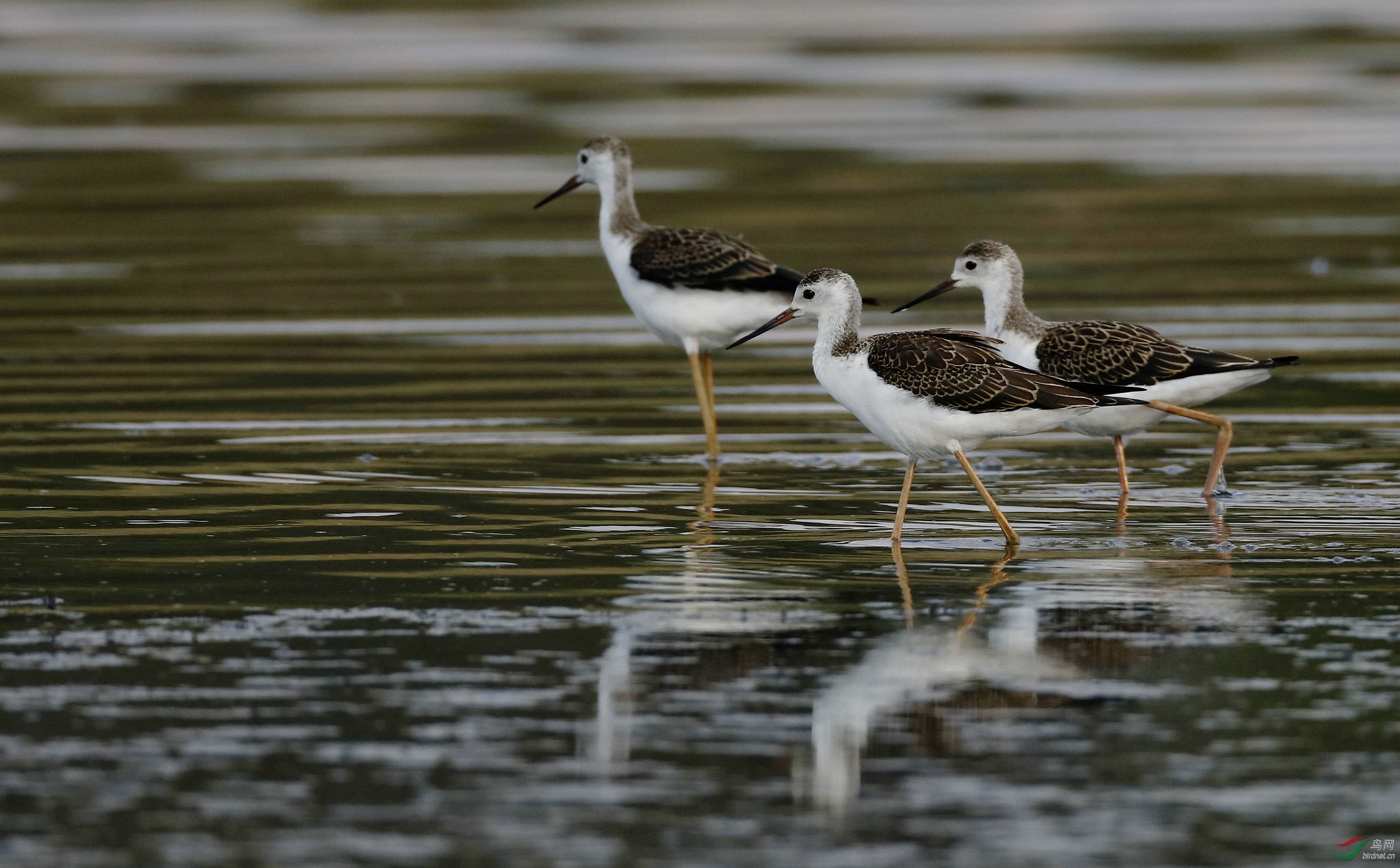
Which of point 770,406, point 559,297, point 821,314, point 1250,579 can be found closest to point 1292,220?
point 559,297

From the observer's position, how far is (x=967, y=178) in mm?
25312

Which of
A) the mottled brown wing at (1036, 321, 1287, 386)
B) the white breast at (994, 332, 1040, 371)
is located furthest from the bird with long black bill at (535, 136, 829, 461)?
the mottled brown wing at (1036, 321, 1287, 386)

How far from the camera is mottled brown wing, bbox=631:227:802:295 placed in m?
14.3

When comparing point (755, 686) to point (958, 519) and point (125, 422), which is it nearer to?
point (958, 519)

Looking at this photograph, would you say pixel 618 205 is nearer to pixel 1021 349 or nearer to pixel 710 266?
pixel 710 266

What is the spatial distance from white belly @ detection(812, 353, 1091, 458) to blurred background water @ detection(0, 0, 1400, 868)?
0.42 m

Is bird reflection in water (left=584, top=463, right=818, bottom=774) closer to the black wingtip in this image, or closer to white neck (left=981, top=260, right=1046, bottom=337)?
the black wingtip

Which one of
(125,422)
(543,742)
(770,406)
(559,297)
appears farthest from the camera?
(559,297)

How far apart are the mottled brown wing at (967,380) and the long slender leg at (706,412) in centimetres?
242

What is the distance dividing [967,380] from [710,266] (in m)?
3.93

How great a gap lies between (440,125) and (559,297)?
12.2 metres

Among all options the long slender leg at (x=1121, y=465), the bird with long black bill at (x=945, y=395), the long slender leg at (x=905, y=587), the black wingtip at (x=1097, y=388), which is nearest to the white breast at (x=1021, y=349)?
the long slender leg at (x=1121, y=465)

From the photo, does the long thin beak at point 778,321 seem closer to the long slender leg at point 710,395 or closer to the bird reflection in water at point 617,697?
the long slender leg at point 710,395

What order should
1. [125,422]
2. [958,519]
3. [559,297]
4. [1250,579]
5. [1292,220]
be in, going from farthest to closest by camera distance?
[1292,220] → [559,297] → [125,422] → [958,519] → [1250,579]
